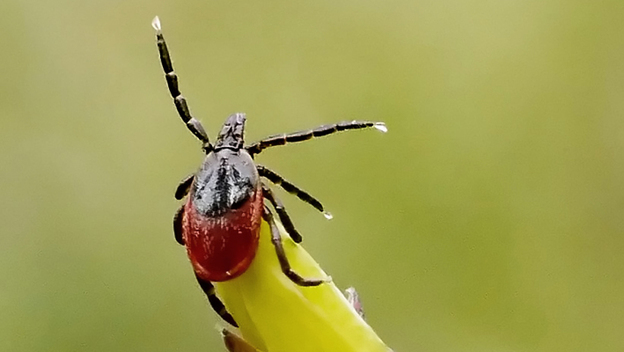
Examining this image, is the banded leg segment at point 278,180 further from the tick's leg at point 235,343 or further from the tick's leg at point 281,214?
the tick's leg at point 235,343

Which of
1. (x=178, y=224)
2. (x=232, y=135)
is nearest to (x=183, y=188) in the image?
(x=178, y=224)

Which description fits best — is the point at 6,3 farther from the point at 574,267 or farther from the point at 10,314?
the point at 574,267

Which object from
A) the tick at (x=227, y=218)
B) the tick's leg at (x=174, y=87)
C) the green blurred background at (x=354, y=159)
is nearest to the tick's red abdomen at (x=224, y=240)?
the tick at (x=227, y=218)

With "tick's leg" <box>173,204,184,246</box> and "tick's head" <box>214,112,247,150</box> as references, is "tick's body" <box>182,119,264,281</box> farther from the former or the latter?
"tick's leg" <box>173,204,184,246</box>

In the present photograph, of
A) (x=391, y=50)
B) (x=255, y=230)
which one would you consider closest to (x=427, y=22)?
(x=391, y=50)

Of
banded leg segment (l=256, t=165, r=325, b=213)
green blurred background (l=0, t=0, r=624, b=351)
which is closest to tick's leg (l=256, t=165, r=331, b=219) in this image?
banded leg segment (l=256, t=165, r=325, b=213)
